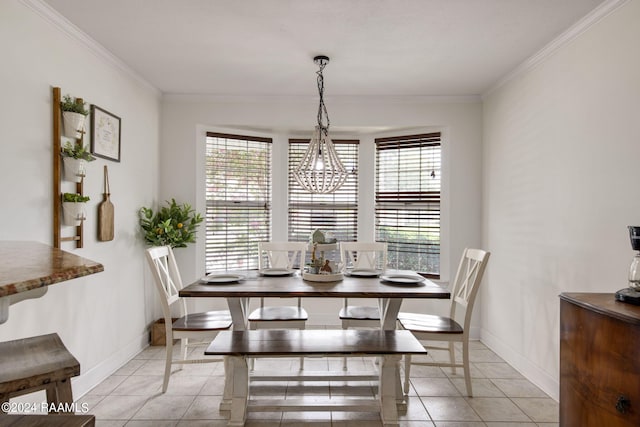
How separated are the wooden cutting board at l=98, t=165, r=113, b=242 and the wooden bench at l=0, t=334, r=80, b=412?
1.66m

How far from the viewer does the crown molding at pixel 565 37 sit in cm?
238

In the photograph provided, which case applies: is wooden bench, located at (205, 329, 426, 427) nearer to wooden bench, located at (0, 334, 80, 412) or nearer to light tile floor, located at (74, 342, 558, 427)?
light tile floor, located at (74, 342, 558, 427)

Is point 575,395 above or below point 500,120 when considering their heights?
below

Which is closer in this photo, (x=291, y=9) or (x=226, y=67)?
(x=291, y=9)

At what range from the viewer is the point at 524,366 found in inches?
129

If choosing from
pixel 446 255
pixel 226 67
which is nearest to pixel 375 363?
pixel 446 255

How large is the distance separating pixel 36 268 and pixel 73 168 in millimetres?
1743

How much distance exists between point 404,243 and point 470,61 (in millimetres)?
1979

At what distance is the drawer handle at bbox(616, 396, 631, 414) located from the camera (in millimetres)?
1555

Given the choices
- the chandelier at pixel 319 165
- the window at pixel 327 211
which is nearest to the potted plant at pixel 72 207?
the chandelier at pixel 319 165

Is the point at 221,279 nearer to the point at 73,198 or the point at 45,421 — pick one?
the point at 73,198

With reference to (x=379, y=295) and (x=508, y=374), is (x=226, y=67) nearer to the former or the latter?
(x=379, y=295)

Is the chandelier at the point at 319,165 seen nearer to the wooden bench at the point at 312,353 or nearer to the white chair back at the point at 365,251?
the white chair back at the point at 365,251

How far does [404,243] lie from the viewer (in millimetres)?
4488
